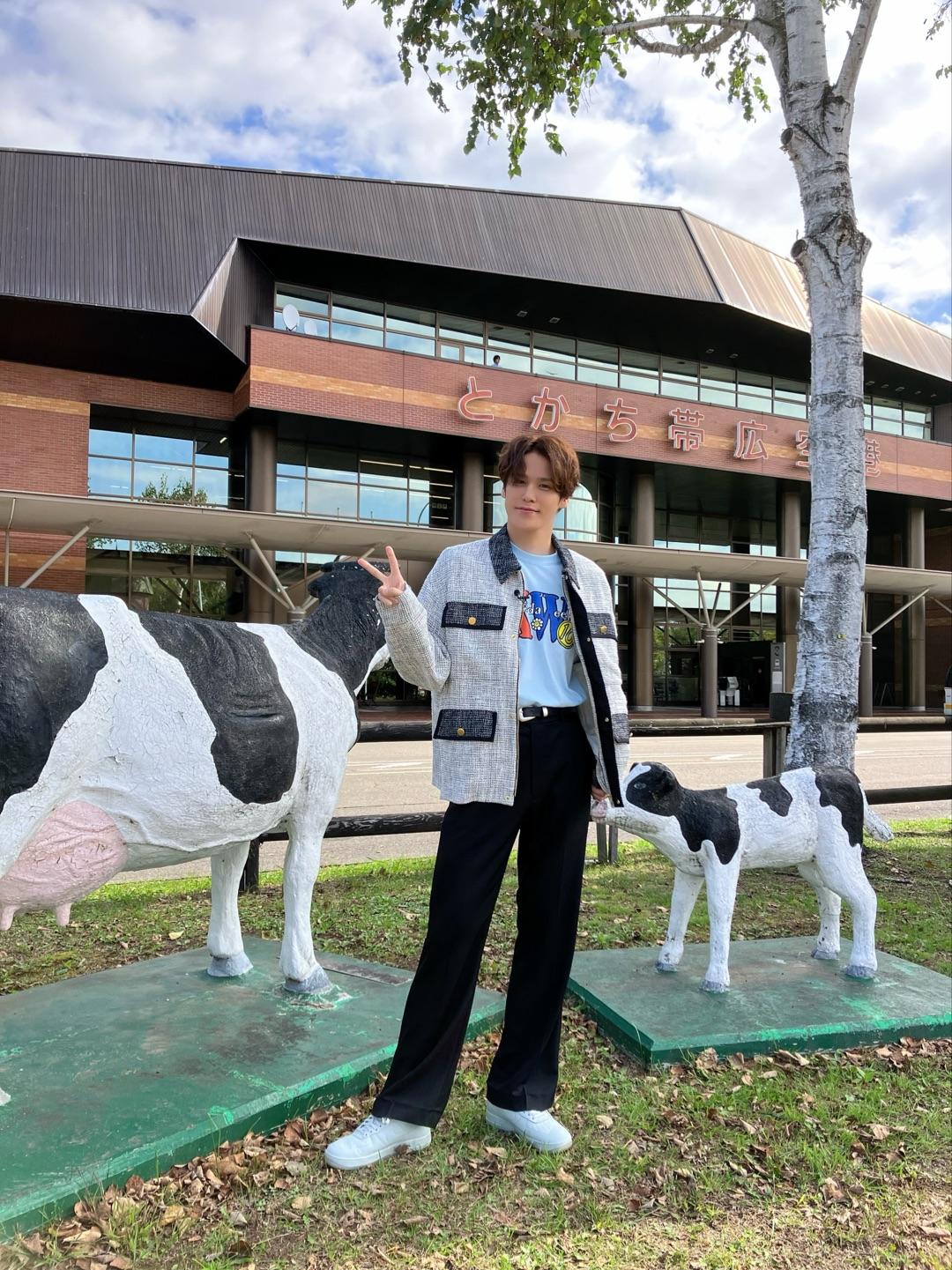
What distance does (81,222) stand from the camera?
55.5ft

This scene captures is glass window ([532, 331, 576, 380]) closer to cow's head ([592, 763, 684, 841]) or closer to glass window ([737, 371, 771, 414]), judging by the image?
glass window ([737, 371, 771, 414])

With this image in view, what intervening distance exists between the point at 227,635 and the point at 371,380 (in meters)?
17.5

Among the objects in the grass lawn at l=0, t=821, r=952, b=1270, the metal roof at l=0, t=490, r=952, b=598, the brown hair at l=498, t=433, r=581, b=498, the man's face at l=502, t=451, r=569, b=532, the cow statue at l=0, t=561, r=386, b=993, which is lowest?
the grass lawn at l=0, t=821, r=952, b=1270

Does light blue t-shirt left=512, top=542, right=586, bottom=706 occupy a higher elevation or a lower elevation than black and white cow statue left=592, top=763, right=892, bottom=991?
higher

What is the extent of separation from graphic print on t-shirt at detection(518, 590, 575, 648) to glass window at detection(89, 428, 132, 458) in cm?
1929

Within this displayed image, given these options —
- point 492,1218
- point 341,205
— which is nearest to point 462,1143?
point 492,1218

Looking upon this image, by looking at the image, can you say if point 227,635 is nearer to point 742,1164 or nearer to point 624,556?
point 742,1164

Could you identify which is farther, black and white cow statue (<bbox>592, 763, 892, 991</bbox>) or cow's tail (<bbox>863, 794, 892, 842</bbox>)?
cow's tail (<bbox>863, 794, 892, 842</bbox>)

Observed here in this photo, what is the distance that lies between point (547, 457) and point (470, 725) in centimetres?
87

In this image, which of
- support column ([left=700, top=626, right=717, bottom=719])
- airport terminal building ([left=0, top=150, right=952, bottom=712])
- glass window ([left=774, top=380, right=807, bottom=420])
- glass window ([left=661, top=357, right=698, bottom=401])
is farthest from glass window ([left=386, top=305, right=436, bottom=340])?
glass window ([left=774, top=380, right=807, bottom=420])

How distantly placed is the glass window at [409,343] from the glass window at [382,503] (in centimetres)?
344

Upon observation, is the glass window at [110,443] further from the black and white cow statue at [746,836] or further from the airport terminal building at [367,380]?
the black and white cow statue at [746,836]

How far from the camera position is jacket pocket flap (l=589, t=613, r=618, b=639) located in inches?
105

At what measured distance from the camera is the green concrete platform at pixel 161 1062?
2.29 meters
